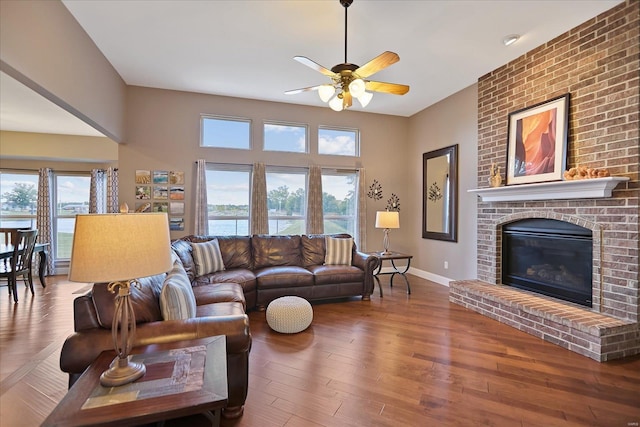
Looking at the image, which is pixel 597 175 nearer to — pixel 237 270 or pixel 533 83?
pixel 533 83

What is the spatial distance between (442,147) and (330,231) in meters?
2.52

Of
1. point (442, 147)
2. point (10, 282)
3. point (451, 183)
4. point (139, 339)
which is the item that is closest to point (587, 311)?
point (451, 183)

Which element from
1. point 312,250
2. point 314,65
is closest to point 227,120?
point 312,250

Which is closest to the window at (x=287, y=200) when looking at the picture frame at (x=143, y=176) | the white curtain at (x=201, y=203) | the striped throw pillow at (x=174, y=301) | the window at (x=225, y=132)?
the window at (x=225, y=132)

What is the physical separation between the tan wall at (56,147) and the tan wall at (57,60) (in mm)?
2677

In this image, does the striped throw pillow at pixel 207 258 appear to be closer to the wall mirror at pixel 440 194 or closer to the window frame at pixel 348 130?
the window frame at pixel 348 130

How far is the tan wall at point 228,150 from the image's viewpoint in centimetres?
495

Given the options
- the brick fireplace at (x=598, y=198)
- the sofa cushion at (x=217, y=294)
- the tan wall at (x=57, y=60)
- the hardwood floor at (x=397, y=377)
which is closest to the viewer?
the hardwood floor at (x=397, y=377)

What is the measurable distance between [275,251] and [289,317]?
1.54 m

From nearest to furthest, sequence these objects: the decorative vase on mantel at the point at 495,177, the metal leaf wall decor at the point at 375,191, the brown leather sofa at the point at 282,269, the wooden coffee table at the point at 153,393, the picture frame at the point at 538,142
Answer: the wooden coffee table at the point at 153,393 < the picture frame at the point at 538,142 < the brown leather sofa at the point at 282,269 < the decorative vase on mantel at the point at 495,177 < the metal leaf wall decor at the point at 375,191

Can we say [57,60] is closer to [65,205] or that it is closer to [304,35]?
[304,35]

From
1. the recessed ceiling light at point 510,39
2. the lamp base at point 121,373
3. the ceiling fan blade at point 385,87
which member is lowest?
the lamp base at point 121,373

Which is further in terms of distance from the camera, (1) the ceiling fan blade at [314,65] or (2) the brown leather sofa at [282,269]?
(2) the brown leather sofa at [282,269]

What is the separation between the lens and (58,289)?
508cm
